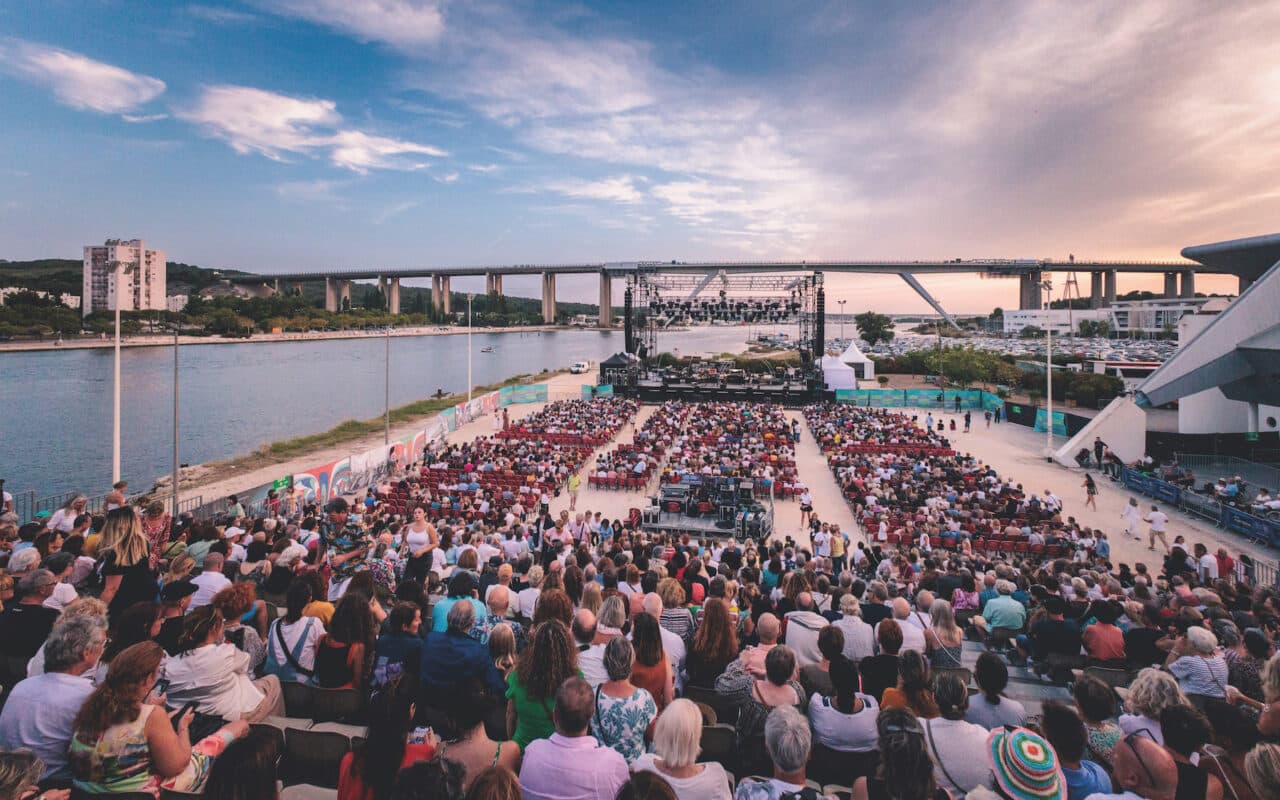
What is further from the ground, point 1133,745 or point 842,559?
point 1133,745

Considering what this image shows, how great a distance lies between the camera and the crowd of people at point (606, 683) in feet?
8.05

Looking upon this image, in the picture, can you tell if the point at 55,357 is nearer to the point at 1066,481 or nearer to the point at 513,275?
the point at 513,275

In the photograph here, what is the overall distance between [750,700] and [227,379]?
72.4 metres

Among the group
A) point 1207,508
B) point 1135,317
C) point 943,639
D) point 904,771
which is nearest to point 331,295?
point 1207,508

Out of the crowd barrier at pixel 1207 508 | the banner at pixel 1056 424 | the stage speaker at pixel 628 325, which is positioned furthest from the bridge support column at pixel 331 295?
the crowd barrier at pixel 1207 508

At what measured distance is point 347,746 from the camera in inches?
121

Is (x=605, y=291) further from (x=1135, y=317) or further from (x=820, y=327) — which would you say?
(x=1135, y=317)

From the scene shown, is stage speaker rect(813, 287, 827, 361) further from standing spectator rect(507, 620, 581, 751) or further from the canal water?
standing spectator rect(507, 620, 581, 751)

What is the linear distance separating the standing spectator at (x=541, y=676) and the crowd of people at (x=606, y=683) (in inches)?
0.4

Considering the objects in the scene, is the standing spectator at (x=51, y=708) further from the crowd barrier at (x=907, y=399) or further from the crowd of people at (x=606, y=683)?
the crowd barrier at (x=907, y=399)

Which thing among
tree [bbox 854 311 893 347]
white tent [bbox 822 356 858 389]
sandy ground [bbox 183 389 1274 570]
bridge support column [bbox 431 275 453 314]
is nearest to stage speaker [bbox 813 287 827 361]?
white tent [bbox 822 356 858 389]

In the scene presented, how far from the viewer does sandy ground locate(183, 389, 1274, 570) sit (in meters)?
14.4

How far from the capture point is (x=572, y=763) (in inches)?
97.1

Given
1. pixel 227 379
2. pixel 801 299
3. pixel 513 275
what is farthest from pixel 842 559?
pixel 513 275
